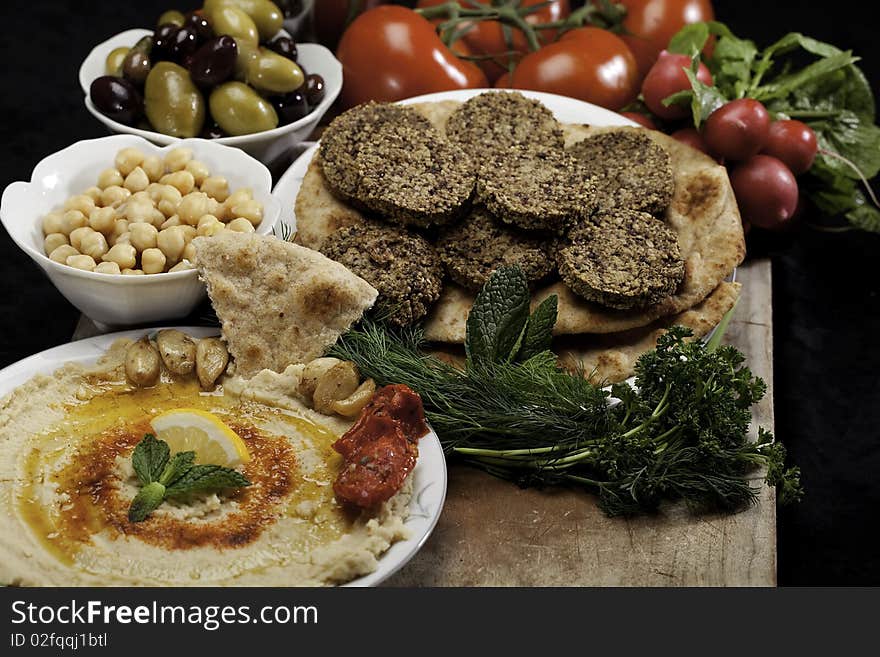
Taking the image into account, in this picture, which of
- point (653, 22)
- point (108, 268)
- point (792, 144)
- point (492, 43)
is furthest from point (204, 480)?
point (653, 22)

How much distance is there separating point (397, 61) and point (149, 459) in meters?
2.62

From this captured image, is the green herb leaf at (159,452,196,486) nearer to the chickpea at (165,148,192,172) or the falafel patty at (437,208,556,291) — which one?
the falafel patty at (437,208,556,291)

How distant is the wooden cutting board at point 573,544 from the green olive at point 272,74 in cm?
191

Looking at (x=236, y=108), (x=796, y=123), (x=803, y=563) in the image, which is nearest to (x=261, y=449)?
(x=236, y=108)

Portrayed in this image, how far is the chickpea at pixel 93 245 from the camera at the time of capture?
Result: 3535 millimetres

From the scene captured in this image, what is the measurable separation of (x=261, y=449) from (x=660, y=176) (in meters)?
1.77

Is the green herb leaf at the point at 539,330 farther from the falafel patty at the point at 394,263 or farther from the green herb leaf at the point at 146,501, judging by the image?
the green herb leaf at the point at 146,501

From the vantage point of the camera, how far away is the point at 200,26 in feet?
14.5

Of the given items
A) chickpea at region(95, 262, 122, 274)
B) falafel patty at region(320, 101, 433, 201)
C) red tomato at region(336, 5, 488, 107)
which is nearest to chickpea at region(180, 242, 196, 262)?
chickpea at region(95, 262, 122, 274)

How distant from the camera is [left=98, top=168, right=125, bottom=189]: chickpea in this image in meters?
3.84

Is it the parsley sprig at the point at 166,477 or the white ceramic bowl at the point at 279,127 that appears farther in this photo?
the white ceramic bowl at the point at 279,127

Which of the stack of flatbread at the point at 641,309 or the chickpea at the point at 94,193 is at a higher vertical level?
the chickpea at the point at 94,193

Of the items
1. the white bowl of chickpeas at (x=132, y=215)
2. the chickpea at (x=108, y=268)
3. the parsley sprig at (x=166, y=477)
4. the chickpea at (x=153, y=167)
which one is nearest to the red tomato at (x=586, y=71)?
the white bowl of chickpeas at (x=132, y=215)
